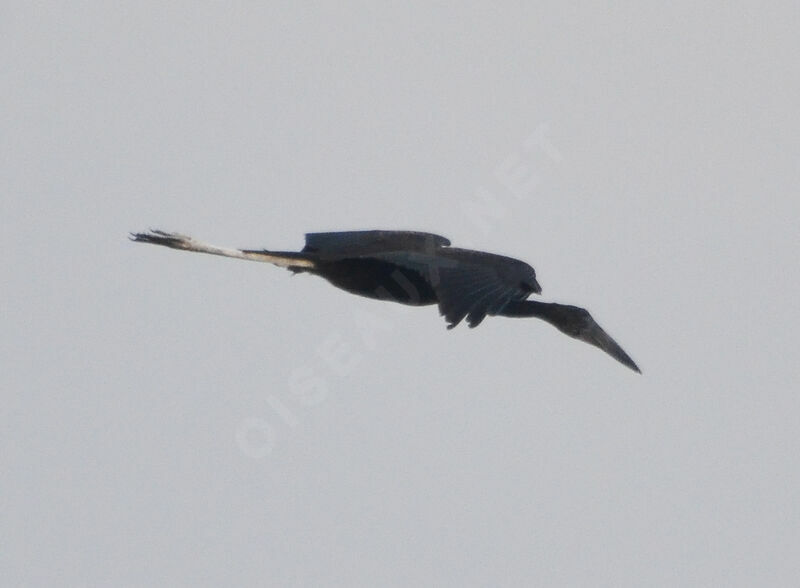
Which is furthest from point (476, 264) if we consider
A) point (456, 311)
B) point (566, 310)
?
point (566, 310)

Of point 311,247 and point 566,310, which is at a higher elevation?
point 311,247

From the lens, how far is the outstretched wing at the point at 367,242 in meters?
18.0

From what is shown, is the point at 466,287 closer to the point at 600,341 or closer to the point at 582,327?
the point at 582,327

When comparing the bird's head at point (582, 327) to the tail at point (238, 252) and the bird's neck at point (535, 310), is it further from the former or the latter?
the tail at point (238, 252)

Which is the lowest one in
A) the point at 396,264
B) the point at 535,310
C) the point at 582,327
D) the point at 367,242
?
the point at 582,327

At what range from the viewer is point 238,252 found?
18.2 meters

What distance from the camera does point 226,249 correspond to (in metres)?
18.2

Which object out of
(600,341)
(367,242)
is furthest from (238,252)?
(600,341)

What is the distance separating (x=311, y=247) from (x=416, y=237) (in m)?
0.80

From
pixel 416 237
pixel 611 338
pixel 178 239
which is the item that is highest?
pixel 178 239

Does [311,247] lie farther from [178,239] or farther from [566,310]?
[566,310]

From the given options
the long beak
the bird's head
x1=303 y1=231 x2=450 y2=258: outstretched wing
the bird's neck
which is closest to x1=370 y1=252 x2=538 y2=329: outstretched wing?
x1=303 y1=231 x2=450 y2=258: outstretched wing

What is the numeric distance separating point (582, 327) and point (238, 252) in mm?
2876

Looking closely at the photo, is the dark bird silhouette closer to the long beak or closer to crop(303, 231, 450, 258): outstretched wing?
crop(303, 231, 450, 258): outstretched wing
